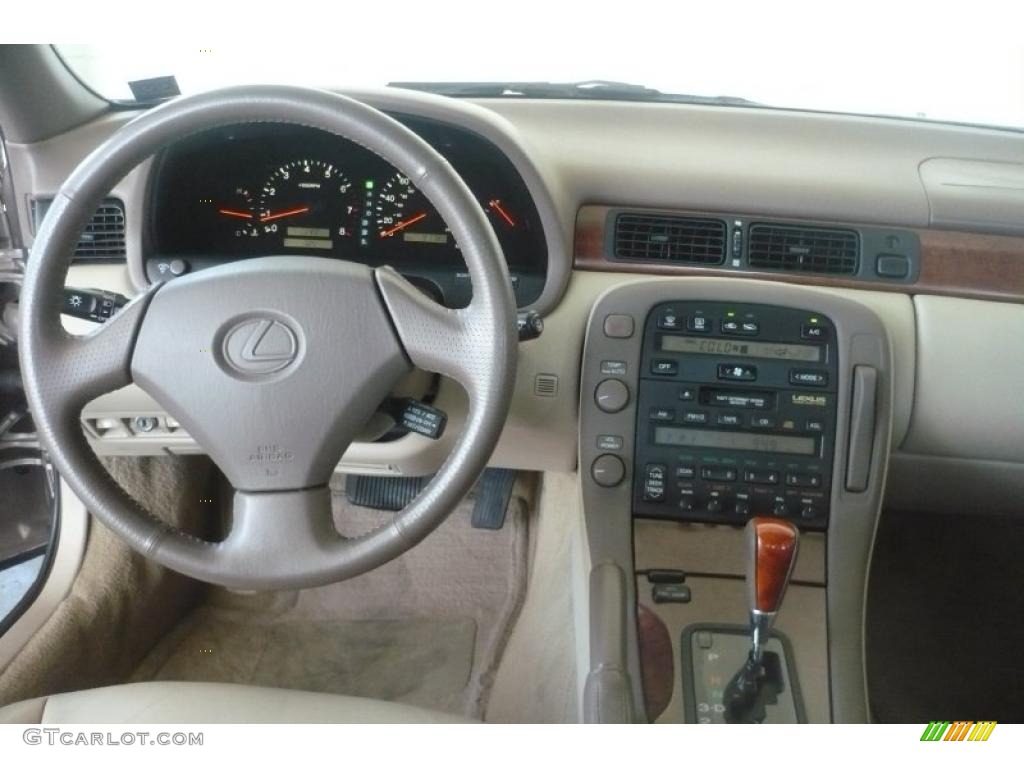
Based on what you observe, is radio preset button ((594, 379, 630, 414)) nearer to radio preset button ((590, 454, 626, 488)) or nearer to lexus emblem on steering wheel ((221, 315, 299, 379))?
radio preset button ((590, 454, 626, 488))

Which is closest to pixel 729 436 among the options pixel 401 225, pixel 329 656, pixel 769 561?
pixel 769 561

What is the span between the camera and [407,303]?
35.6 inches

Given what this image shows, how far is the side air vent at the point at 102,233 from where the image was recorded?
50.2 inches

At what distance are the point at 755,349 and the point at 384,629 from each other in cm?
91

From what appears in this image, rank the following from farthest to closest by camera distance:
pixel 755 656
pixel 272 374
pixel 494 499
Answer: pixel 494 499 → pixel 755 656 → pixel 272 374

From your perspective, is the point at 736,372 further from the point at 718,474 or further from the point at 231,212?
the point at 231,212

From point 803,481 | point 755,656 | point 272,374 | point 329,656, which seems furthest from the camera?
point 329,656

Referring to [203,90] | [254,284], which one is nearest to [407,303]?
[254,284]

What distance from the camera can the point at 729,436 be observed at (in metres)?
1.20

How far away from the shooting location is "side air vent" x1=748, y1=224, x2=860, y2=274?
1.27m

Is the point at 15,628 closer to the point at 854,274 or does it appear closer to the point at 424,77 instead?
the point at 424,77

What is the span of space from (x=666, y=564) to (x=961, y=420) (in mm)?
509

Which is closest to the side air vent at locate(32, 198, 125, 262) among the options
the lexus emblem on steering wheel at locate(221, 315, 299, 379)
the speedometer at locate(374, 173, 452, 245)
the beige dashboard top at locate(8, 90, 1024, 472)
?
the beige dashboard top at locate(8, 90, 1024, 472)

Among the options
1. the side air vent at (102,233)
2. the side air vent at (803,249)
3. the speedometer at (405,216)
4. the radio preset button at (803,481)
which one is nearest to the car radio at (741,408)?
the radio preset button at (803,481)
